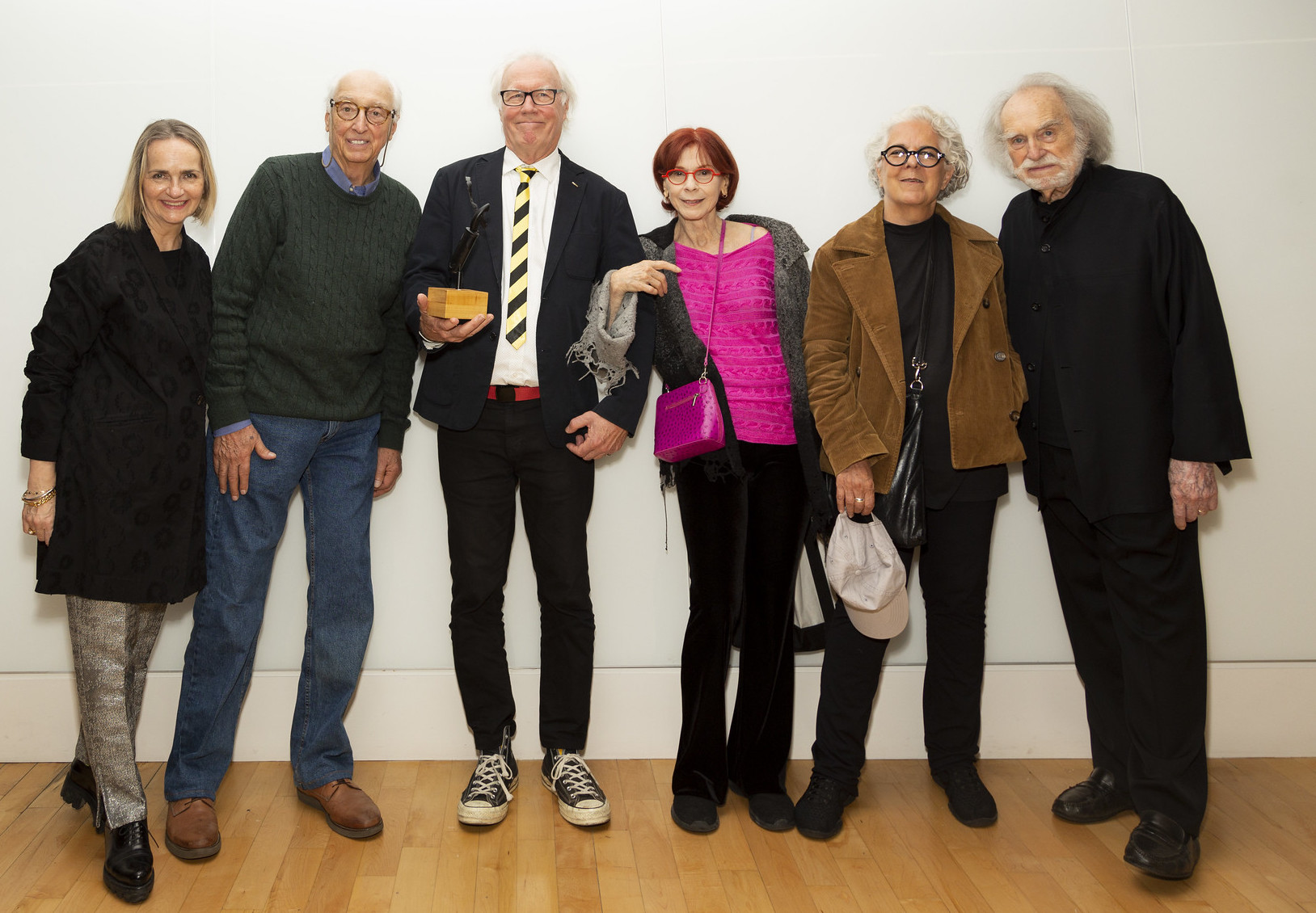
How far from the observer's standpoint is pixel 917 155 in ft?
7.86

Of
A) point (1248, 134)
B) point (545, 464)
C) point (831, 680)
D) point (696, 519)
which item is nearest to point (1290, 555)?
point (1248, 134)

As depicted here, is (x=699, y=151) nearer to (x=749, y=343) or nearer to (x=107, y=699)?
(x=749, y=343)

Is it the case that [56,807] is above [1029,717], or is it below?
below

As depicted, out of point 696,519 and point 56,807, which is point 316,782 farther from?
point 696,519

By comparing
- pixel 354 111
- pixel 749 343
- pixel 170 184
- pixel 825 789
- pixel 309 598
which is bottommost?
pixel 825 789

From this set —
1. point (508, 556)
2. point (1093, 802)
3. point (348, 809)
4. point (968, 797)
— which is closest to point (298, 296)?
Answer: point (508, 556)

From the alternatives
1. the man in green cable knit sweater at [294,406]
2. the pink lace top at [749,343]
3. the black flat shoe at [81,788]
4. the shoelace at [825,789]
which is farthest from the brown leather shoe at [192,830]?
the pink lace top at [749,343]

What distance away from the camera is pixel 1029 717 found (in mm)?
2938

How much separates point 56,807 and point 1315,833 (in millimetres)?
3341

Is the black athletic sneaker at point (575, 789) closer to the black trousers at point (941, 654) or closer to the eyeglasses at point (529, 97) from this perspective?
the black trousers at point (941, 654)

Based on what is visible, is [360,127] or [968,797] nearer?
[360,127]

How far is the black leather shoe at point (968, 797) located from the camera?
8.16 feet

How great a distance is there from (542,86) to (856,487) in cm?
132

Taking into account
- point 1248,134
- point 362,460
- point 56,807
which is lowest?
point 56,807
